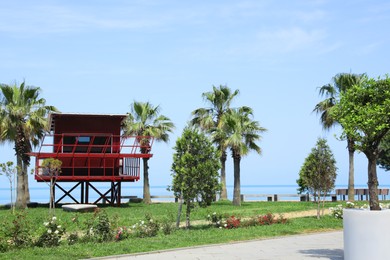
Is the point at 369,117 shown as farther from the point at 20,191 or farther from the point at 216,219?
the point at 20,191

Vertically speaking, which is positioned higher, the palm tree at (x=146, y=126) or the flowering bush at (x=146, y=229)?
the palm tree at (x=146, y=126)

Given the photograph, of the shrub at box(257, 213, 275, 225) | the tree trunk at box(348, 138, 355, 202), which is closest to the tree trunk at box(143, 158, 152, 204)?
the tree trunk at box(348, 138, 355, 202)

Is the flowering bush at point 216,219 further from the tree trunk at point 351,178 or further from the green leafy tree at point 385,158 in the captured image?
the green leafy tree at point 385,158

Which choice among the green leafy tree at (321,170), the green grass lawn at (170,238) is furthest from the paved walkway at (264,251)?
the green leafy tree at (321,170)

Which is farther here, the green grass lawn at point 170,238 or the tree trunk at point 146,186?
the tree trunk at point 146,186

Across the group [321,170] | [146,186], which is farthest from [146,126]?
[321,170]

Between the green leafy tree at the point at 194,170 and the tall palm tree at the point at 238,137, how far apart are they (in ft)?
45.8

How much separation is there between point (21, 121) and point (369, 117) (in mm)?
27897

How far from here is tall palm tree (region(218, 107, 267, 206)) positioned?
36.3 m

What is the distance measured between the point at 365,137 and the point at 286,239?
6330 mm

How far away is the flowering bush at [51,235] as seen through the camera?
666 inches

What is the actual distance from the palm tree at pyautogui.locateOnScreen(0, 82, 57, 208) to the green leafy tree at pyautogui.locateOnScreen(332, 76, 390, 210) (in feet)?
86.0

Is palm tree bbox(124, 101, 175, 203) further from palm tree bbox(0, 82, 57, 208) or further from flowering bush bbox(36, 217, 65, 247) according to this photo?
flowering bush bbox(36, 217, 65, 247)

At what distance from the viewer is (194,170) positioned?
2150 centimetres
